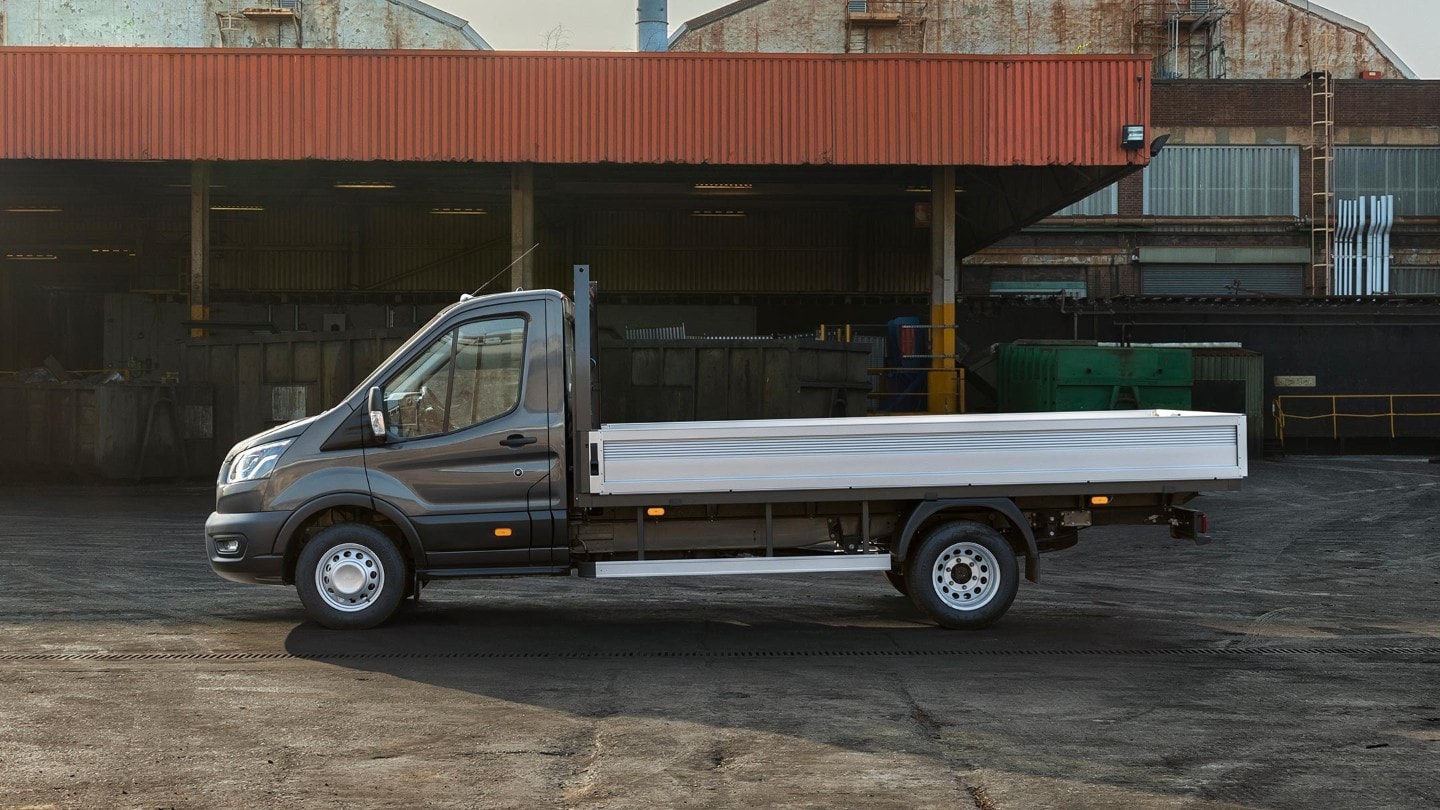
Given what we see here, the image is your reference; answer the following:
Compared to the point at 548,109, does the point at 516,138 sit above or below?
below

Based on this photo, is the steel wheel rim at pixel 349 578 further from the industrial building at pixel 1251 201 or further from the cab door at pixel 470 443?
the industrial building at pixel 1251 201

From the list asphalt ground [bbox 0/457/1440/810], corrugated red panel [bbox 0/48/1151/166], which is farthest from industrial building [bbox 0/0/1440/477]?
asphalt ground [bbox 0/457/1440/810]

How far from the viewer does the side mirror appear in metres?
9.21

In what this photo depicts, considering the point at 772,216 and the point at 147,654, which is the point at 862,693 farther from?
the point at 772,216

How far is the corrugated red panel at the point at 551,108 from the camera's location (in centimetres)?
2350

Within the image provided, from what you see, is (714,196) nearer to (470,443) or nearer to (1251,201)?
(1251,201)

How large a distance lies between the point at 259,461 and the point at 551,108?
15285 mm

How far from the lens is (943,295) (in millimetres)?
25391

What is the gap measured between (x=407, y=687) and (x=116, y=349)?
3497 centimetres

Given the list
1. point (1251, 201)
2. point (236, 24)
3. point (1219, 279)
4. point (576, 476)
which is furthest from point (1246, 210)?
point (576, 476)

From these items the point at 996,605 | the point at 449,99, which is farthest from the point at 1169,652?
the point at 449,99

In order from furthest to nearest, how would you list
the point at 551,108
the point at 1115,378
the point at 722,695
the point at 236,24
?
the point at 236,24, the point at 1115,378, the point at 551,108, the point at 722,695

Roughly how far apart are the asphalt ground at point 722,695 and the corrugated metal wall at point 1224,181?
3123 centimetres

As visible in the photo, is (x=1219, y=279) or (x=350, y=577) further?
(x=1219, y=279)
